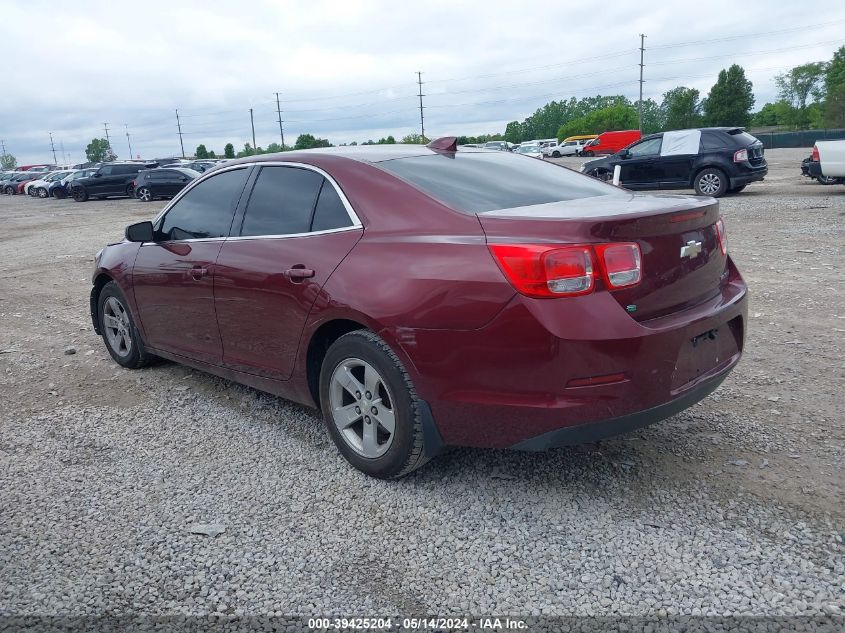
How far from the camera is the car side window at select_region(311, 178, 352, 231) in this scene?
3652 mm

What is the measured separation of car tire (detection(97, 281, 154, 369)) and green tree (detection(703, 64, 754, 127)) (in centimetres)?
9155

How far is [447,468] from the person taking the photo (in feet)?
12.1

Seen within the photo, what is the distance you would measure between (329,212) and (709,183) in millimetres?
14771

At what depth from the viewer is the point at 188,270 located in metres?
4.53

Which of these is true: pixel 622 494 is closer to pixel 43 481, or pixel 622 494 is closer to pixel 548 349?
pixel 548 349

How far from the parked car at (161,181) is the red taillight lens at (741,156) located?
20.8m

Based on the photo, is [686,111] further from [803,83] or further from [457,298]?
[457,298]

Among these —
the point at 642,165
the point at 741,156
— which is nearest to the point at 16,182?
the point at 642,165

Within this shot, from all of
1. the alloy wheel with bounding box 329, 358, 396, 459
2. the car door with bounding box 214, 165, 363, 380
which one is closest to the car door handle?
the car door with bounding box 214, 165, 363, 380

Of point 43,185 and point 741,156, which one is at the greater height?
point 741,156

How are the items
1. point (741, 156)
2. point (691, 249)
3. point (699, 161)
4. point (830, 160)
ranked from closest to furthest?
1. point (691, 249)
2. point (830, 160)
3. point (741, 156)
4. point (699, 161)

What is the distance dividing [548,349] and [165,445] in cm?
242

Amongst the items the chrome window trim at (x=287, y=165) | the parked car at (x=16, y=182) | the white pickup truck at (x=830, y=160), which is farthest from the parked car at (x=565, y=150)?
the chrome window trim at (x=287, y=165)

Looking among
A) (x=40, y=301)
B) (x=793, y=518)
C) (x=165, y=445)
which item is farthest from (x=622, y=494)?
(x=40, y=301)
